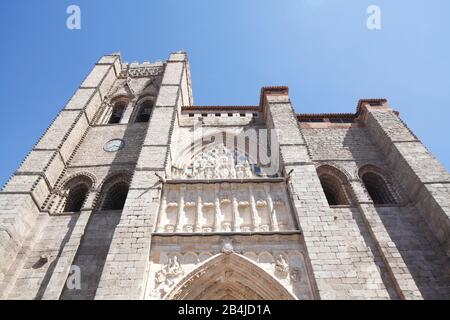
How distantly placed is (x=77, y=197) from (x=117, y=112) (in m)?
5.04

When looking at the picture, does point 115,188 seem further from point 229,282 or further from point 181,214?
point 229,282

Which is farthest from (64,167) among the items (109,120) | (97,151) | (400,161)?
(400,161)

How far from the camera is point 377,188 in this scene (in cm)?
894

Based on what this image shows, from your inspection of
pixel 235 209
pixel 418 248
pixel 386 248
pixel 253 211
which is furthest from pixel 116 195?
pixel 418 248

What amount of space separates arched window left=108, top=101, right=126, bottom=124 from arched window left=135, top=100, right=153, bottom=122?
73 centimetres

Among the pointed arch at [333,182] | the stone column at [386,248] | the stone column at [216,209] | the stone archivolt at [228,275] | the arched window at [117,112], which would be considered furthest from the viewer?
the arched window at [117,112]

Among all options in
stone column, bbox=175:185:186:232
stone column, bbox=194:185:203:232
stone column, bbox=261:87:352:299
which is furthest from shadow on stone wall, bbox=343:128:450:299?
stone column, bbox=175:185:186:232

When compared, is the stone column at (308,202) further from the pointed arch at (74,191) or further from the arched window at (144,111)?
the pointed arch at (74,191)

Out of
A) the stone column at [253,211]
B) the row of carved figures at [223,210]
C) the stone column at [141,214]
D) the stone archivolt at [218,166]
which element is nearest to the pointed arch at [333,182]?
the stone archivolt at [218,166]

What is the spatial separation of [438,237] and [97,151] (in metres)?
9.41

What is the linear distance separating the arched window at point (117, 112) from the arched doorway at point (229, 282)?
8.35m

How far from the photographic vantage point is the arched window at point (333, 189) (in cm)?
863

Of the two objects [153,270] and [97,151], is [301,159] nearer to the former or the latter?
[153,270]

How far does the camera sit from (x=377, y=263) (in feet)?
21.2
